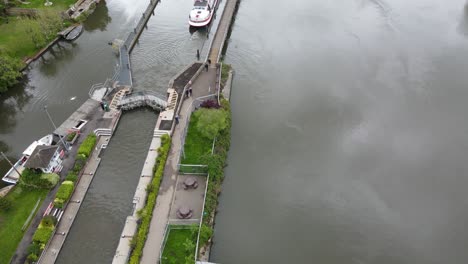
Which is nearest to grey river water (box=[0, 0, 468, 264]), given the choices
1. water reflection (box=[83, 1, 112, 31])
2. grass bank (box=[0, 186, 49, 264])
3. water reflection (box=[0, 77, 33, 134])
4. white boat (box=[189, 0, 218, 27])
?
water reflection (box=[0, 77, 33, 134])

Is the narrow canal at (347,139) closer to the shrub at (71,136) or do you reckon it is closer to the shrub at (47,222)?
the shrub at (47,222)

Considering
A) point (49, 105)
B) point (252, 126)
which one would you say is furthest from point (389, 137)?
point (49, 105)

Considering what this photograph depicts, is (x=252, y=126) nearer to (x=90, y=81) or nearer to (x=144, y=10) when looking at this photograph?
(x=90, y=81)

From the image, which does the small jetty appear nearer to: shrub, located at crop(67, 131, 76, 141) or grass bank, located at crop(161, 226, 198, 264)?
shrub, located at crop(67, 131, 76, 141)

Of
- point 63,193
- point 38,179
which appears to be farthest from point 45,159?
point 63,193

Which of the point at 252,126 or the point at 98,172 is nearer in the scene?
the point at 98,172

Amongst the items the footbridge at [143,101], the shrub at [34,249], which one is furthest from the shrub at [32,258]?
the footbridge at [143,101]
